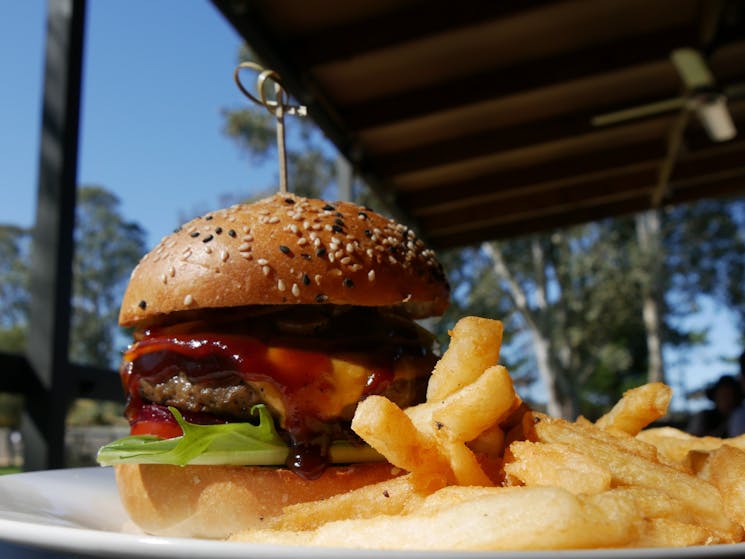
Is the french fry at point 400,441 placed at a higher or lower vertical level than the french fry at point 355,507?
higher

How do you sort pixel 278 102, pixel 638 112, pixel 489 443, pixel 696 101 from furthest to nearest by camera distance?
pixel 638 112 < pixel 696 101 < pixel 278 102 < pixel 489 443

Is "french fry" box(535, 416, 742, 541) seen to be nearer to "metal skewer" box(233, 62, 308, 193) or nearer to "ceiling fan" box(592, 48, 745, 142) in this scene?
"metal skewer" box(233, 62, 308, 193)

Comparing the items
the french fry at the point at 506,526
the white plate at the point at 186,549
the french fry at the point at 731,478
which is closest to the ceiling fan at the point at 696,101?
the french fry at the point at 731,478

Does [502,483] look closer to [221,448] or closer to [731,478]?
[731,478]

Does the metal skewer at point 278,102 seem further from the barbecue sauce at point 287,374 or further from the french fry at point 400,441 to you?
the french fry at point 400,441

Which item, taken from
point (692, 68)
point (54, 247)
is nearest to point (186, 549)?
point (54, 247)

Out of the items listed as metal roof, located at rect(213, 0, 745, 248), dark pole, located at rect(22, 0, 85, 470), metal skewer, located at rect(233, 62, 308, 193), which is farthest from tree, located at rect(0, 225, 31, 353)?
metal skewer, located at rect(233, 62, 308, 193)

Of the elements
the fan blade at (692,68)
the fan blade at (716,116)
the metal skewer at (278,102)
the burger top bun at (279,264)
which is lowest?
the burger top bun at (279,264)

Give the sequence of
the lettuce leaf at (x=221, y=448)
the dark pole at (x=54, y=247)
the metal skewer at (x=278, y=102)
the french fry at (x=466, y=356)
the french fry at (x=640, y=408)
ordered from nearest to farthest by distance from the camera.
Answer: the french fry at (x=466, y=356) → the lettuce leaf at (x=221, y=448) → the french fry at (x=640, y=408) → the metal skewer at (x=278, y=102) → the dark pole at (x=54, y=247)

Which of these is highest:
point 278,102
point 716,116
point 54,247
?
point 716,116
